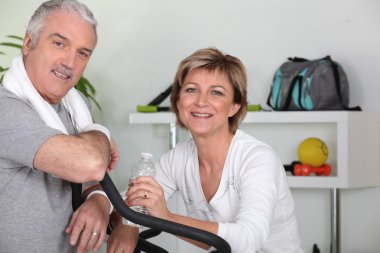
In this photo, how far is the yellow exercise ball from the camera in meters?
3.40

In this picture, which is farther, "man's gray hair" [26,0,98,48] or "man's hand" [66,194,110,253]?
"man's gray hair" [26,0,98,48]

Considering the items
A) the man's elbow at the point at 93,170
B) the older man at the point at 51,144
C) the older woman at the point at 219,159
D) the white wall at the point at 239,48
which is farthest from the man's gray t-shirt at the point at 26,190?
the white wall at the point at 239,48

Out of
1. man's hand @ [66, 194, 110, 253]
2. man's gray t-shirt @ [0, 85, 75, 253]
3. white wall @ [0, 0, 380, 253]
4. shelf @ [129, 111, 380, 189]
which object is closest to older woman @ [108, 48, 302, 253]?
man's hand @ [66, 194, 110, 253]

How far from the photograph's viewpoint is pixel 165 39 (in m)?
4.13

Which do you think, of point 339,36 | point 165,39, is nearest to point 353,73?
point 339,36

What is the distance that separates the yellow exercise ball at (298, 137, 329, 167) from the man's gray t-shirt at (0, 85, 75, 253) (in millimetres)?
2105

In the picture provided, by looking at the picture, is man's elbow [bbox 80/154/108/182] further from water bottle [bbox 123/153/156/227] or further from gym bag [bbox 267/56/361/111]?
gym bag [bbox 267/56/361/111]

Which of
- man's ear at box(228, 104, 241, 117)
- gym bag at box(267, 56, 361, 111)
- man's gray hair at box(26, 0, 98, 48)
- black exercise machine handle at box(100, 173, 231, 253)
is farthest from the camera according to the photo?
gym bag at box(267, 56, 361, 111)

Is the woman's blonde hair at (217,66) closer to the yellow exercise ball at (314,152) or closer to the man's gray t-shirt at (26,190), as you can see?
the man's gray t-shirt at (26,190)

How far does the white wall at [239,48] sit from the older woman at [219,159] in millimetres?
1757

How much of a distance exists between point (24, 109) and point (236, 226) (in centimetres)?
63

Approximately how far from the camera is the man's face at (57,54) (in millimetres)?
1597

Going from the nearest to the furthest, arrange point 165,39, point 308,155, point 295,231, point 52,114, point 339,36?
point 52,114 < point 295,231 < point 308,155 < point 339,36 < point 165,39

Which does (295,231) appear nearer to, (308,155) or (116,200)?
(116,200)
